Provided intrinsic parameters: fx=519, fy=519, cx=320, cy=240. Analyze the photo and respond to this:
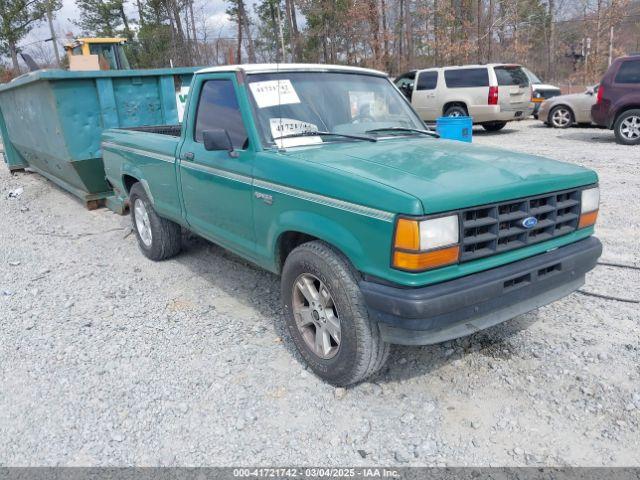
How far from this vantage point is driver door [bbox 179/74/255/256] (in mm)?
3633

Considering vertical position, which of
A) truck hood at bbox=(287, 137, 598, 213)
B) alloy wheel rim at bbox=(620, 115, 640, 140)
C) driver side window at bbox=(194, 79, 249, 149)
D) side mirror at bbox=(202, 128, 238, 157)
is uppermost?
driver side window at bbox=(194, 79, 249, 149)

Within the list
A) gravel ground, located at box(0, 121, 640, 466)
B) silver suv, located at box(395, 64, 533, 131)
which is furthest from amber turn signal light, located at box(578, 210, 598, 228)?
silver suv, located at box(395, 64, 533, 131)

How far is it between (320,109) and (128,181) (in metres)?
3.00

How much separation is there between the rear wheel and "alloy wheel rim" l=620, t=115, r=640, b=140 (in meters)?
3.21

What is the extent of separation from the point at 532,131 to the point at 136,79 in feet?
36.9

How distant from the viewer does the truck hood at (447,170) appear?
2.61 m

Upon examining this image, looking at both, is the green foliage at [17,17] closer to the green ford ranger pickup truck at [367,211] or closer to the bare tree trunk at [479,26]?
the bare tree trunk at [479,26]

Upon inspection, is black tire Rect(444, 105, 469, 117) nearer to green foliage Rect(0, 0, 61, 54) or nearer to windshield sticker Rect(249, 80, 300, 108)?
windshield sticker Rect(249, 80, 300, 108)

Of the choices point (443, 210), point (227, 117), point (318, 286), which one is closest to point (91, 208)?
point (227, 117)

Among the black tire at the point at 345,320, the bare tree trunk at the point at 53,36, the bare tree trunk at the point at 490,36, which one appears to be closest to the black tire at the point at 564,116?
the bare tree trunk at the point at 490,36

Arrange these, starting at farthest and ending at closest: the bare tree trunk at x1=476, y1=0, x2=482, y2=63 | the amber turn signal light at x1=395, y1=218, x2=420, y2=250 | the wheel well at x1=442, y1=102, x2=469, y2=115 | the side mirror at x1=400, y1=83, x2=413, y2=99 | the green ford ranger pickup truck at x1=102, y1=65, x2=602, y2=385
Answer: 1. the bare tree trunk at x1=476, y1=0, x2=482, y2=63
2. the side mirror at x1=400, y1=83, x2=413, y2=99
3. the wheel well at x1=442, y1=102, x2=469, y2=115
4. the green ford ranger pickup truck at x1=102, y1=65, x2=602, y2=385
5. the amber turn signal light at x1=395, y1=218, x2=420, y2=250

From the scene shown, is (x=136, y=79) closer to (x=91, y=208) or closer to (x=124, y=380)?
(x=91, y=208)

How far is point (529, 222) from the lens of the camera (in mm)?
2879

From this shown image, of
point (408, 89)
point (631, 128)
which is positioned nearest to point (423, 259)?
point (631, 128)
